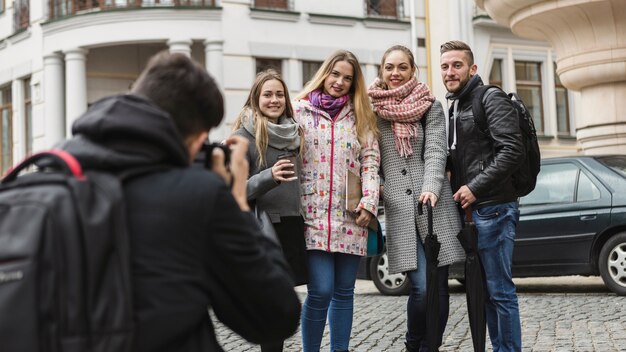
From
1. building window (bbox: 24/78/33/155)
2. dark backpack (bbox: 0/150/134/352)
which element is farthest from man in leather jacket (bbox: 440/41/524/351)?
building window (bbox: 24/78/33/155)

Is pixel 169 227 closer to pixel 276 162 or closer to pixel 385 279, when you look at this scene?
pixel 276 162

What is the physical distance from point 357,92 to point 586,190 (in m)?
5.78

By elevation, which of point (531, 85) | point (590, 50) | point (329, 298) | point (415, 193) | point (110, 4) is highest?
point (110, 4)

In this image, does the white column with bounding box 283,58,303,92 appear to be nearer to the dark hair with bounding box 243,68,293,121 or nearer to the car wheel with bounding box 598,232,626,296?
the car wheel with bounding box 598,232,626,296

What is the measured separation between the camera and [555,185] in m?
11.4

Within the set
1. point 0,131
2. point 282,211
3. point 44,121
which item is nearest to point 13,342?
point 282,211

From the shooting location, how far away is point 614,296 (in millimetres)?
10688

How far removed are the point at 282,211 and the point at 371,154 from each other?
2.14ft

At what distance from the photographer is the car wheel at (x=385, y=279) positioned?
1207 centimetres

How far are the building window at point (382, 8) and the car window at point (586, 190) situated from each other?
61.9 ft

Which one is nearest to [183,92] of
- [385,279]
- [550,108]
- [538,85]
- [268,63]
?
[385,279]

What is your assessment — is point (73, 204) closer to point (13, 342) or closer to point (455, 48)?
point (13, 342)

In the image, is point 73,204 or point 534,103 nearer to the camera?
point 73,204

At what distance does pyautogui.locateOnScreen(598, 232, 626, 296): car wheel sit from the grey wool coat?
16.7 feet
